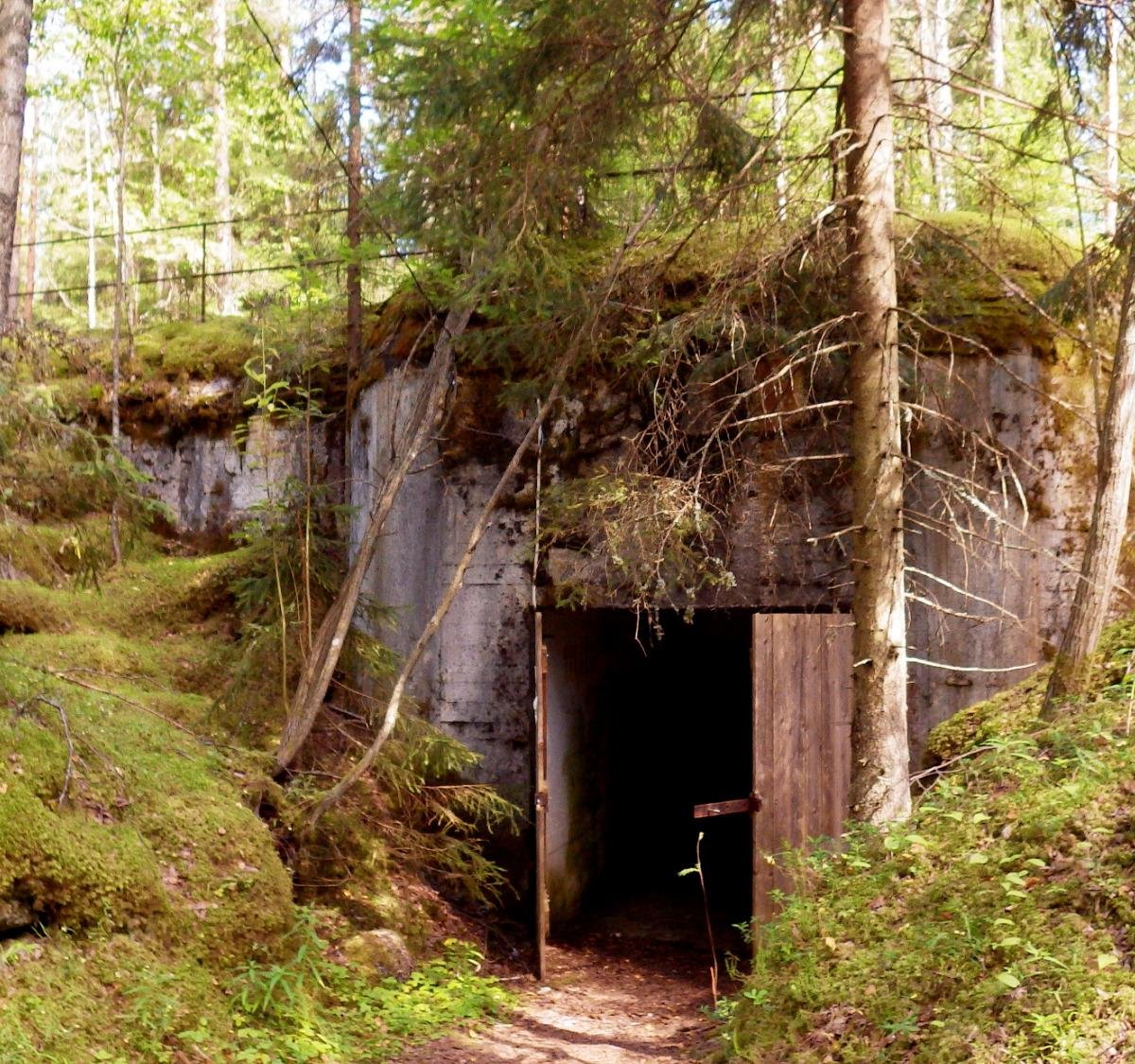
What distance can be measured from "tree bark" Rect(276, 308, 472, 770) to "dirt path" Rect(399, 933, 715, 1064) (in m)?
2.22

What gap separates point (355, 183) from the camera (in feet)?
26.7

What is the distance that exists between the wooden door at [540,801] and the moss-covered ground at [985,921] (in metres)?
2.18

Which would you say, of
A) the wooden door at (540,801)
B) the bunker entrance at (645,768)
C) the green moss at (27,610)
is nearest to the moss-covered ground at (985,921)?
the wooden door at (540,801)

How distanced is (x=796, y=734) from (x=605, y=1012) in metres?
2.15

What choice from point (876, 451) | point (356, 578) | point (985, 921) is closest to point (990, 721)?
point (876, 451)

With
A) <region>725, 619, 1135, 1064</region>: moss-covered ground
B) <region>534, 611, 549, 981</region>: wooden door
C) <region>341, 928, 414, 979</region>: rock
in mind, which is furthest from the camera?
<region>534, 611, 549, 981</region>: wooden door

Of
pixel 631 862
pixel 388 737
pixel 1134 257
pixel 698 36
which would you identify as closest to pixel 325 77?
pixel 698 36

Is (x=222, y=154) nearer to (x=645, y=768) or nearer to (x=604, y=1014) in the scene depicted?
(x=645, y=768)

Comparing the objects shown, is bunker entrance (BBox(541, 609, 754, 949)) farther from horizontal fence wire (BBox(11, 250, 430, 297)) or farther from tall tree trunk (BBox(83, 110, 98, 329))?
tall tree trunk (BBox(83, 110, 98, 329))

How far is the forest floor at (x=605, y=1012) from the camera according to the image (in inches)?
229

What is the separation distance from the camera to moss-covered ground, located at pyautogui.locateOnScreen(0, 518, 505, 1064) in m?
4.63

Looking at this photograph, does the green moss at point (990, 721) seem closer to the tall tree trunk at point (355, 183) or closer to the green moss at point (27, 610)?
the tall tree trunk at point (355, 183)

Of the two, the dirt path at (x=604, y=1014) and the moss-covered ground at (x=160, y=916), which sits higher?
the moss-covered ground at (x=160, y=916)

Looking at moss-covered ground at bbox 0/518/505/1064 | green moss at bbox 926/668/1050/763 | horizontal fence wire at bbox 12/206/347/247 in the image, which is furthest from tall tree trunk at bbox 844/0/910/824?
horizontal fence wire at bbox 12/206/347/247
